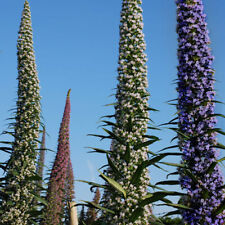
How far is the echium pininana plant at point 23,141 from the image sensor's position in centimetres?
Answer: 1047

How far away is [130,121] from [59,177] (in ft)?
10.7

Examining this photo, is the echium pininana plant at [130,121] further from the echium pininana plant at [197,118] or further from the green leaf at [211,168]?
the green leaf at [211,168]

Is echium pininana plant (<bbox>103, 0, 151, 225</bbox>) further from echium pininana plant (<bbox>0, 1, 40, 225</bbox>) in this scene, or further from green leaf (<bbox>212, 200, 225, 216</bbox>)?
echium pininana plant (<bbox>0, 1, 40, 225</bbox>)

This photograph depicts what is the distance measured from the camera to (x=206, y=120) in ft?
24.1

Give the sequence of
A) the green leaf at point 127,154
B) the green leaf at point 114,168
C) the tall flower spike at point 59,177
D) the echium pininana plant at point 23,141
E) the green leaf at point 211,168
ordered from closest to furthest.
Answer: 1. the green leaf at point 211,168
2. the green leaf at point 114,168
3. the green leaf at point 127,154
4. the tall flower spike at point 59,177
5. the echium pininana plant at point 23,141

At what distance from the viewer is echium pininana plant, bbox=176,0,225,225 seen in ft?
22.2

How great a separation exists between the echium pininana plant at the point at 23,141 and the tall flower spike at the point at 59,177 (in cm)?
82

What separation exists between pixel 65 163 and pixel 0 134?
2.27 m

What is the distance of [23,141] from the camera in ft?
36.2

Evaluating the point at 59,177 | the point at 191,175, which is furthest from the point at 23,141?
the point at 191,175

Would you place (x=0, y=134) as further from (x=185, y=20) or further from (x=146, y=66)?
(x=185, y=20)

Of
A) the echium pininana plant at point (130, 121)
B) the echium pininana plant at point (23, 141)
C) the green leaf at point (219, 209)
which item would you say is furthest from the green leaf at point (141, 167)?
the echium pininana plant at point (23, 141)

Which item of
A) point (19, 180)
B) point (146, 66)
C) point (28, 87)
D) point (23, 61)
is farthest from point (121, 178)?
point (23, 61)

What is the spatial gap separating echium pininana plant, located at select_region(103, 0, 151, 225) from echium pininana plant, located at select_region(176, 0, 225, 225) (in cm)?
127
